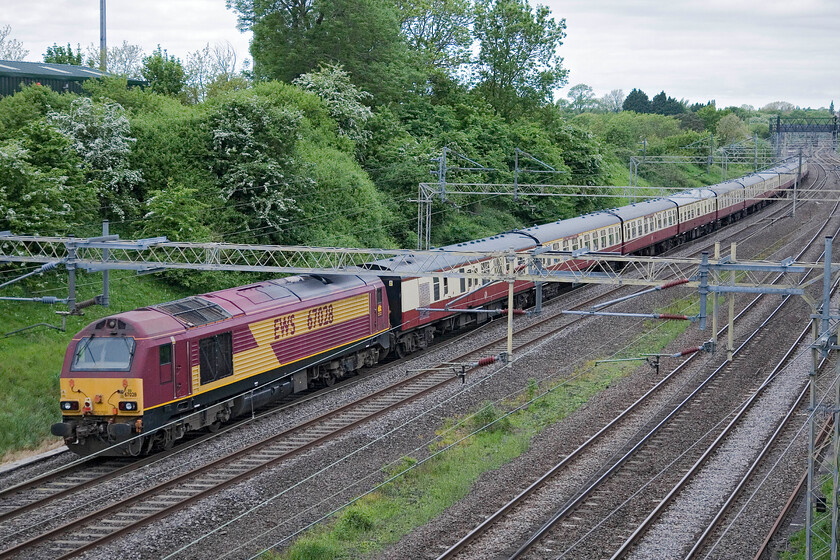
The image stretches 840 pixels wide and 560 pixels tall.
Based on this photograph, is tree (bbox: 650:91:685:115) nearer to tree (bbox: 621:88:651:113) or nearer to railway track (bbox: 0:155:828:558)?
tree (bbox: 621:88:651:113)

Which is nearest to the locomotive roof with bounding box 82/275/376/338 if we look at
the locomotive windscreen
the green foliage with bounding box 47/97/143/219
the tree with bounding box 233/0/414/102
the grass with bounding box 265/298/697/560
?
the locomotive windscreen

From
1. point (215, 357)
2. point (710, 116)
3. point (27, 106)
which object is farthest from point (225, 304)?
point (710, 116)

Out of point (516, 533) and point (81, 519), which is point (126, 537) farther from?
point (516, 533)

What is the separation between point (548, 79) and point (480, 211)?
2466cm

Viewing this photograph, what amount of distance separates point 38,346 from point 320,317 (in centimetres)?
924

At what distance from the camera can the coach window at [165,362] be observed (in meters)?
21.6

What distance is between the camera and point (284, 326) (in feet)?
85.2

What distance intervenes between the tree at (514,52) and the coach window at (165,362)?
2260 inches

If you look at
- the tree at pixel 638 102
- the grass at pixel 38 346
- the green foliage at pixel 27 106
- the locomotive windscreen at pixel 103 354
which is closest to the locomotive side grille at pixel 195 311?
the locomotive windscreen at pixel 103 354

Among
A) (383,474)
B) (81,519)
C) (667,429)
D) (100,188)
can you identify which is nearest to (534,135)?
(100,188)

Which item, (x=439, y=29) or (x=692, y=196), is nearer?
(x=692, y=196)

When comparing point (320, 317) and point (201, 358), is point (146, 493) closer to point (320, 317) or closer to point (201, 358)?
point (201, 358)

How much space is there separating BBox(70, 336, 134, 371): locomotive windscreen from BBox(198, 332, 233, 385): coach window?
2052 millimetres

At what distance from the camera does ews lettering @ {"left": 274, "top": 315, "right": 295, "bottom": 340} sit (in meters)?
25.7
